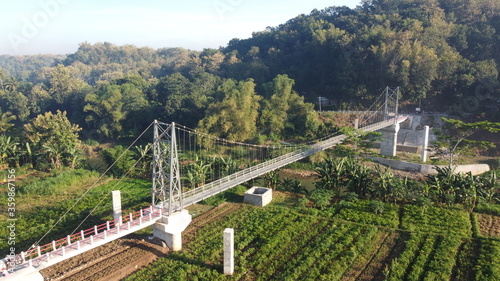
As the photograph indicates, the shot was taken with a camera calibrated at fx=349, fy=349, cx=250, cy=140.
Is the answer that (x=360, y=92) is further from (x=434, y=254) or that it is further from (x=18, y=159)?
(x=18, y=159)

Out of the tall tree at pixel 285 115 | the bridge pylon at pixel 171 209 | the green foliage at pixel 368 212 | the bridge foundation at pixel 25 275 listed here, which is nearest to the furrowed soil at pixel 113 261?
the bridge pylon at pixel 171 209

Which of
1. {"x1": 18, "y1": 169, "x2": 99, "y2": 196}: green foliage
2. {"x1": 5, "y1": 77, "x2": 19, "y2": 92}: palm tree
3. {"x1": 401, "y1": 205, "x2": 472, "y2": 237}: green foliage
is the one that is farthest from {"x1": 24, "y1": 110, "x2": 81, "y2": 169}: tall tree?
{"x1": 5, "y1": 77, "x2": 19, "y2": 92}: palm tree

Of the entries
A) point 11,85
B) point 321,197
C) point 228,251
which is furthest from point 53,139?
point 11,85

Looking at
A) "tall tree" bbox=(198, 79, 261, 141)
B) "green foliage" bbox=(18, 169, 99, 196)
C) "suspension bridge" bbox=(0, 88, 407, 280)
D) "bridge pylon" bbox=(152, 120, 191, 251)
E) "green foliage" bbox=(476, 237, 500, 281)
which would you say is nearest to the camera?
"suspension bridge" bbox=(0, 88, 407, 280)

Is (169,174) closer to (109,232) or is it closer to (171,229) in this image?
(171,229)

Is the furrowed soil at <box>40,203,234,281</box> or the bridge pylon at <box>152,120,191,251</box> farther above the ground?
the bridge pylon at <box>152,120,191,251</box>

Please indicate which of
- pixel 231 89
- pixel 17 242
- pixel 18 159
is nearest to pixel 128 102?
pixel 231 89

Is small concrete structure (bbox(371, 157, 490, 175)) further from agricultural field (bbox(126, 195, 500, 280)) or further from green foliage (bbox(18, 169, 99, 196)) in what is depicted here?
green foliage (bbox(18, 169, 99, 196))
